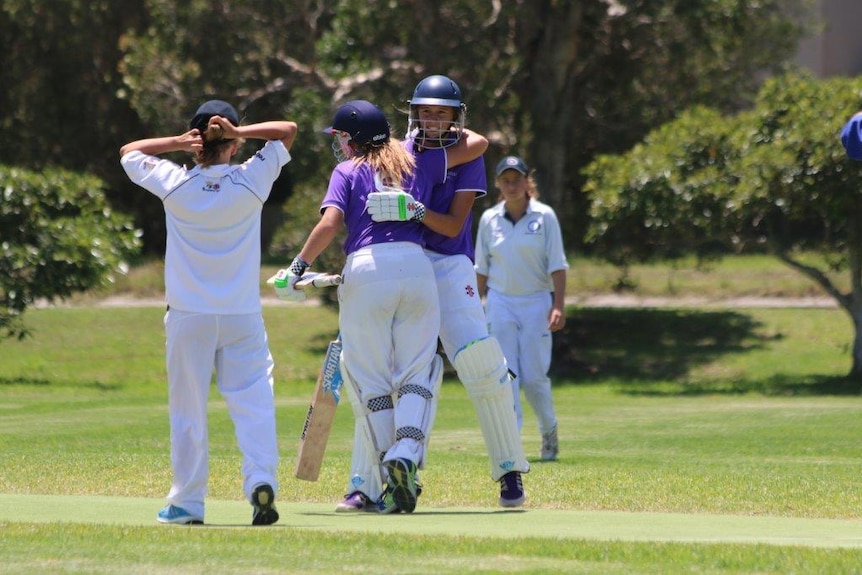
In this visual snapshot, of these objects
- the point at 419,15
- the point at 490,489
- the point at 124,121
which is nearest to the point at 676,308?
the point at 419,15

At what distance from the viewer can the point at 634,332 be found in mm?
25188

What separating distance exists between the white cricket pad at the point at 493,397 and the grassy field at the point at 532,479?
30 cm

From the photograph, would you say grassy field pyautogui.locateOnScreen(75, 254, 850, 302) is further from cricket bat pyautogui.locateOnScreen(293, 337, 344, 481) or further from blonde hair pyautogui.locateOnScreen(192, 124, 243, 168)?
blonde hair pyautogui.locateOnScreen(192, 124, 243, 168)

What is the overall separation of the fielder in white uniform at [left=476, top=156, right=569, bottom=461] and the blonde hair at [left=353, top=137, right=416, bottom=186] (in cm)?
362

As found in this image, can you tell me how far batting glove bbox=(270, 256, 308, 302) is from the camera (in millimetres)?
7566

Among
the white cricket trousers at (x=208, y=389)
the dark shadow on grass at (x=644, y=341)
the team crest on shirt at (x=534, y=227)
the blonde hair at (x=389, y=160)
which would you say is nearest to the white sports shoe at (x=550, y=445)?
the team crest on shirt at (x=534, y=227)

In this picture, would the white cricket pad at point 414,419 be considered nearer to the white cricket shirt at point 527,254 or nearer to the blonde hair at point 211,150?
the blonde hair at point 211,150

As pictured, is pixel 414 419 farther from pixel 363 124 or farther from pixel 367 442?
pixel 363 124

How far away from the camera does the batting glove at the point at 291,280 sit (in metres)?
7.57

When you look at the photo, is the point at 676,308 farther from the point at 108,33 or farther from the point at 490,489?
the point at 490,489

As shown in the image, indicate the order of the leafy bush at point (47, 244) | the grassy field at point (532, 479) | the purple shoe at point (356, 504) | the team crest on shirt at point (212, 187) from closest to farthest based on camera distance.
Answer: the grassy field at point (532, 479), the team crest on shirt at point (212, 187), the purple shoe at point (356, 504), the leafy bush at point (47, 244)

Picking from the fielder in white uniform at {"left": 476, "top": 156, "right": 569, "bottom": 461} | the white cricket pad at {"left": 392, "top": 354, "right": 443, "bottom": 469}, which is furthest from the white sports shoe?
the white cricket pad at {"left": 392, "top": 354, "right": 443, "bottom": 469}

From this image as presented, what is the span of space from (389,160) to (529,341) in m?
3.92

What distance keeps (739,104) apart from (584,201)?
20.8 ft
